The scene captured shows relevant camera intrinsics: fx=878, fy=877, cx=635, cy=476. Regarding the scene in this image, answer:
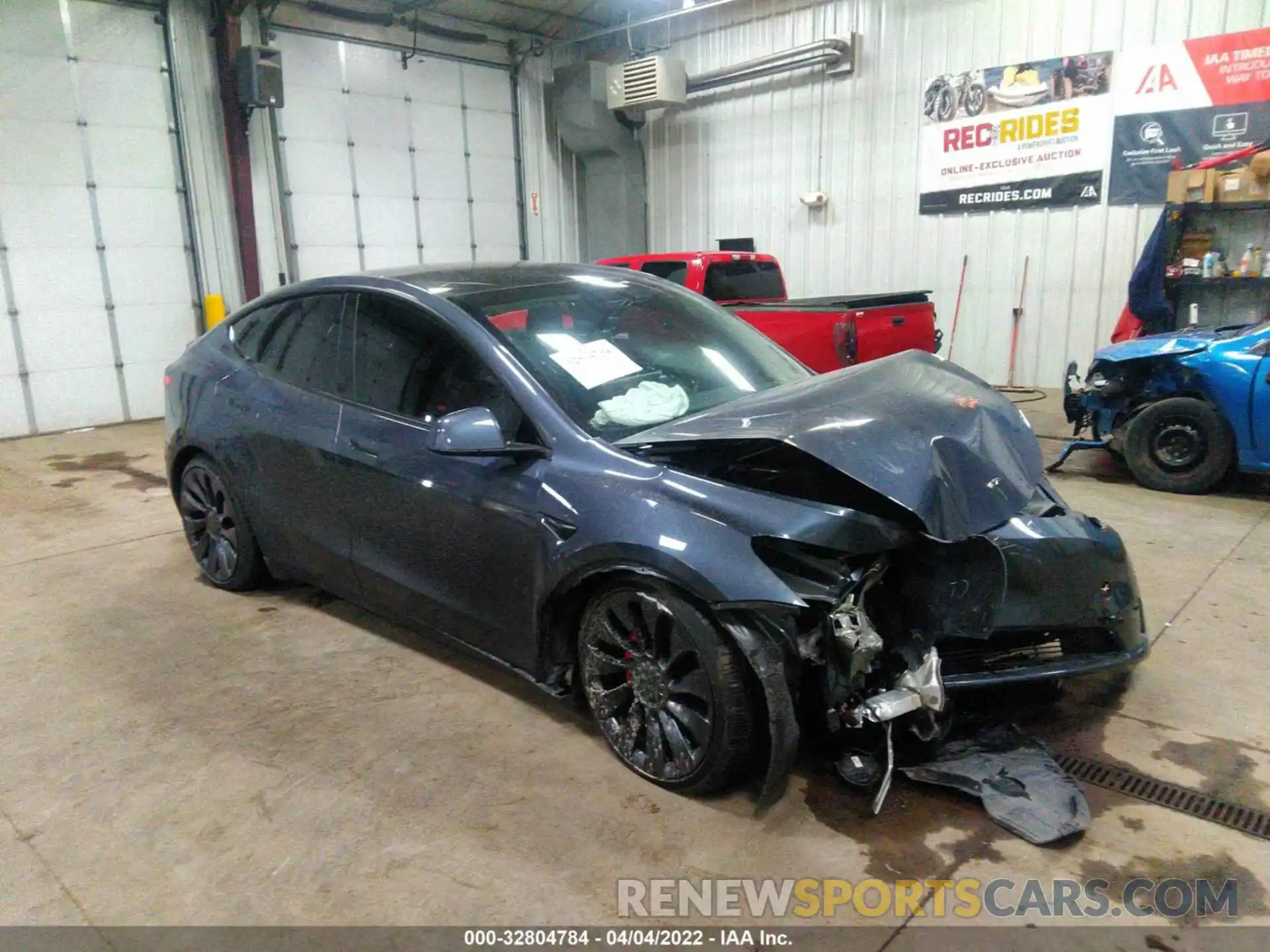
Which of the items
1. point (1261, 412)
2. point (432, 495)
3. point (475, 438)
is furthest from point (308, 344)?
point (1261, 412)

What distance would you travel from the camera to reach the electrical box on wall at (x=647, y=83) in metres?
11.8

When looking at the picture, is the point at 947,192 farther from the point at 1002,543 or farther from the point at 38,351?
the point at 38,351

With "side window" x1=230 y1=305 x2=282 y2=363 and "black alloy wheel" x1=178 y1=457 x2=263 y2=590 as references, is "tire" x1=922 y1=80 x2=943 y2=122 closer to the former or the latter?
"side window" x1=230 y1=305 x2=282 y2=363

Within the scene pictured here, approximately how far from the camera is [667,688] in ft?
8.11

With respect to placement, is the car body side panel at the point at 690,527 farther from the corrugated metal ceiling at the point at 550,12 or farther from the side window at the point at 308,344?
the corrugated metal ceiling at the point at 550,12

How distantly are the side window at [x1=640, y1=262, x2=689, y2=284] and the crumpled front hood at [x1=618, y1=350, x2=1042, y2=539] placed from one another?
17.1 ft

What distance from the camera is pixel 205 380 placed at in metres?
4.00

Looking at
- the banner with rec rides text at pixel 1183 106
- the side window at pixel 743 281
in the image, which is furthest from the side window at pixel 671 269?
the banner with rec rides text at pixel 1183 106

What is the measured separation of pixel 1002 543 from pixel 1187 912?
3.24ft

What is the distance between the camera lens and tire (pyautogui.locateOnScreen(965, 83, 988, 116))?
9664 millimetres

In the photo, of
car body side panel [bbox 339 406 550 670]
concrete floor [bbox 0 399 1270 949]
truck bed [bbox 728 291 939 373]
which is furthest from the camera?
truck bed [bbox 728 291 939 373]

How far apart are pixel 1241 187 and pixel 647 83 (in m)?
7.23

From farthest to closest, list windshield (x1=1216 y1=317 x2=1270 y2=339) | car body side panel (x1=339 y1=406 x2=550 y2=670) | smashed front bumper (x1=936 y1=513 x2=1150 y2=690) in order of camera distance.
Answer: windshield (x1=1216 y1=317 x2=1270 y2=339) → car body side panel (x1=339 y1=406 x2=550 y2=670) → smashed front bumper (x1=936 y1=513 x2=1150 y2=690)

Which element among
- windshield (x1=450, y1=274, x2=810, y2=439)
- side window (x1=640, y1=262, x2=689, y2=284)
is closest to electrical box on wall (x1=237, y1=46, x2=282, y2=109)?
side window (x1=640, y1=262, x2=689, y2=284)
